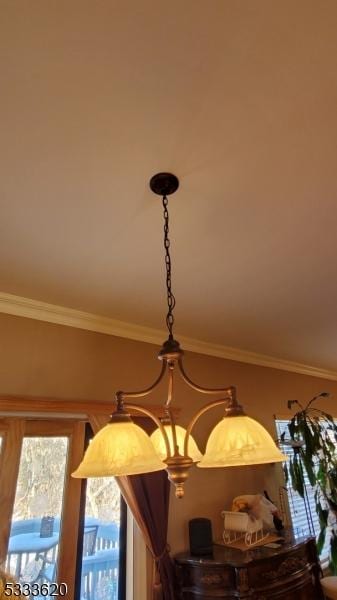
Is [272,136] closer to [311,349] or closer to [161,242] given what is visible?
[161,242]

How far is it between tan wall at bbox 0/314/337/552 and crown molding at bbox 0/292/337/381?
0.05m

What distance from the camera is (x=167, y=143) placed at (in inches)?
47.4

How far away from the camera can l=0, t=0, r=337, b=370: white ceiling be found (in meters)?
→ 0.89

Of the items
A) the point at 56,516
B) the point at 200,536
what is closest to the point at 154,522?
the point at 200,536

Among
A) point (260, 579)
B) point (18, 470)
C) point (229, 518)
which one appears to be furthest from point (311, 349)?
point (18, 470)

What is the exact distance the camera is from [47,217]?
5.03 ft

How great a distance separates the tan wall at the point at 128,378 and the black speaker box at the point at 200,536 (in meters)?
0.07

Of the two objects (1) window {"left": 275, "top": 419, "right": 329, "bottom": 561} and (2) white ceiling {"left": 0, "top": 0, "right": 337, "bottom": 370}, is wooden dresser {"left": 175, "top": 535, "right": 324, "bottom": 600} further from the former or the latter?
(2) white ceiling {"left": 0, "top": 0, "right": 337, "bottom": 370}

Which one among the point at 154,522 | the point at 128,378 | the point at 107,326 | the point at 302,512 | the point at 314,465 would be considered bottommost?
the point at 302,512

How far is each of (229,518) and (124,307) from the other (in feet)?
5.94

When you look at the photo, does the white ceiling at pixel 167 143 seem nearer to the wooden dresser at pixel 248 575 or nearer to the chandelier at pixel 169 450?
the chandelier at pixel 169 450

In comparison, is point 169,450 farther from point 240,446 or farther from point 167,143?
point 167,143

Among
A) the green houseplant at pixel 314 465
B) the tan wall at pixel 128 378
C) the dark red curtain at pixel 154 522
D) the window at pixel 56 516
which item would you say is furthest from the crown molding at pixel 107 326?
the dark red curtain at pixel 154 522

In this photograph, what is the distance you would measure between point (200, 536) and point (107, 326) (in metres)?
1.65
